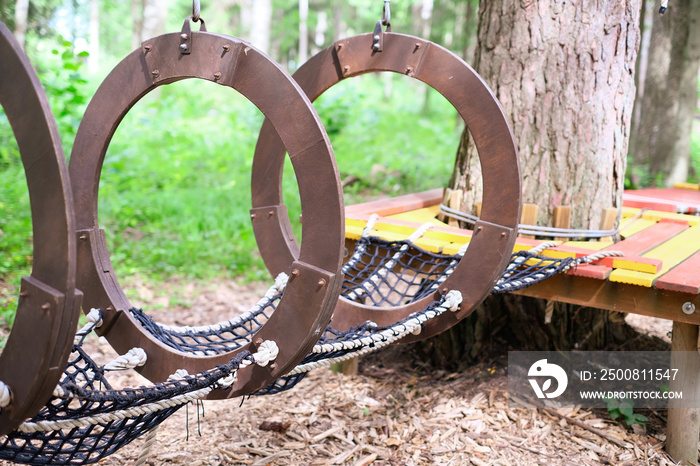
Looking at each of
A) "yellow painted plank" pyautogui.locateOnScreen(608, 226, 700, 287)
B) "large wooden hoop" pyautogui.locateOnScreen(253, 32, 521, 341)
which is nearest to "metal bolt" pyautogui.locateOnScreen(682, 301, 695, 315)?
"yellow painted plank" pyautogui.locateOnScreen(608, 226, 700, 287)

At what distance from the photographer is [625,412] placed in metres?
2.84

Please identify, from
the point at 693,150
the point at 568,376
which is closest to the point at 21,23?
the point at 568,376

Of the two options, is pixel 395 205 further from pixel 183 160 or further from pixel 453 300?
pixel 183 160

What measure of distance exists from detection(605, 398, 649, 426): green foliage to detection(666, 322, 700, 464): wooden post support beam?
24 centimetres

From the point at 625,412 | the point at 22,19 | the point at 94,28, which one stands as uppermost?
the point at 94,28

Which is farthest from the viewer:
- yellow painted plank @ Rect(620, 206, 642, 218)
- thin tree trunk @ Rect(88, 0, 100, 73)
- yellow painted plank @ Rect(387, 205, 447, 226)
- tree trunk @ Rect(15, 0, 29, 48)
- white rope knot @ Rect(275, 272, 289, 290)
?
thin tree trunk @ Rect(88, 0, 100, 73)

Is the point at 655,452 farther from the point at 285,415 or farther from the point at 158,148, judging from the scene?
the point at 158,148

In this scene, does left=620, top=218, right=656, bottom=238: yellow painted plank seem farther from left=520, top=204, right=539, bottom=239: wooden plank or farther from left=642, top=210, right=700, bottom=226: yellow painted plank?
left=520, top=204, right=539, bottom=239: wooden plank

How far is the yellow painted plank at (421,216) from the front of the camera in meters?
3.29

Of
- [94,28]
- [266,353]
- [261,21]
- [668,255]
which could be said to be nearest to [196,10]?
[266,353]

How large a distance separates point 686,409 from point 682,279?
619mm

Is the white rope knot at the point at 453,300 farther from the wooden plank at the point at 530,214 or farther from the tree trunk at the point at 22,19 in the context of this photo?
the tree trunk at the point at 22,19

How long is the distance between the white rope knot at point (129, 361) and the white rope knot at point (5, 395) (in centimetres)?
55

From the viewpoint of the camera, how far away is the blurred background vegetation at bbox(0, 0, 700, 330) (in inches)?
187
